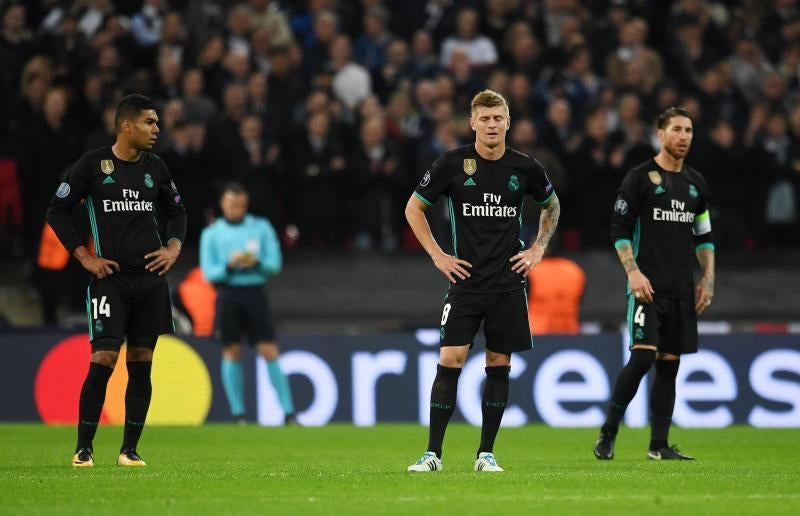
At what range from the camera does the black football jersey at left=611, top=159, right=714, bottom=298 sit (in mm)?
11266

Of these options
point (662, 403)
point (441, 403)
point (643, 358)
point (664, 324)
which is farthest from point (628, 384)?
point (441, 403)

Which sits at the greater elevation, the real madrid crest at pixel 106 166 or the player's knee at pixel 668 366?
the real madrid crest at pixel 106 166

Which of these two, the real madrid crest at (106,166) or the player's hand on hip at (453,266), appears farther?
the real madrid crest at (106,166)

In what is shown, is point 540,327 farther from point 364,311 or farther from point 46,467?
point 46,467

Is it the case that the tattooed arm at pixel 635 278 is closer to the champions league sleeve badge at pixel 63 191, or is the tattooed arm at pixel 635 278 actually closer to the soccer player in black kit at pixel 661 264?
the soccer player in black kit at pixel 661 264

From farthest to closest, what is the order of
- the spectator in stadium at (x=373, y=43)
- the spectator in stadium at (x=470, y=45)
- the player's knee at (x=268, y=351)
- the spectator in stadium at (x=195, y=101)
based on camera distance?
the spectator in stadium at (x=470, y=45) < the spectator in stadium at (x=373, y=43) < the spectator in stadium at (x=195, y=101) < the player's knee at (x=268, y=351)

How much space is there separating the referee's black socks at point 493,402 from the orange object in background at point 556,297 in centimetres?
749

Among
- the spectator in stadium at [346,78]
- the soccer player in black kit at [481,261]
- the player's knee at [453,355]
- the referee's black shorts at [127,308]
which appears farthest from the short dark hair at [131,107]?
the spectator in stadium at [346,78]

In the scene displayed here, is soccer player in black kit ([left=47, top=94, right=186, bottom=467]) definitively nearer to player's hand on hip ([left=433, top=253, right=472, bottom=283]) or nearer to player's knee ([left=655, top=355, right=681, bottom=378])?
player's hand on hip ([left=433, top=253, right=472, bottom=283])

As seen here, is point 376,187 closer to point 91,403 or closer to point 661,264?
point 661,264

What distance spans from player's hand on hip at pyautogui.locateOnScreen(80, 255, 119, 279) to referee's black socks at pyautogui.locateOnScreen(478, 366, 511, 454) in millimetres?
2604

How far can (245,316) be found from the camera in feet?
53.7

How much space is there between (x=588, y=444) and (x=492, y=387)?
151 inches

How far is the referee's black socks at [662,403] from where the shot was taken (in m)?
11.4
